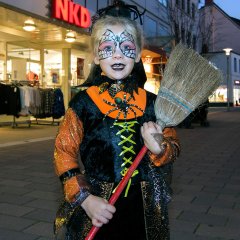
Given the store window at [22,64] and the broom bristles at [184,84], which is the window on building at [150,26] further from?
the broom bristles at [184,84]

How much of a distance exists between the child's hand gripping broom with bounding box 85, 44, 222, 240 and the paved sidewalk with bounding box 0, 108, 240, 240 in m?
2.01

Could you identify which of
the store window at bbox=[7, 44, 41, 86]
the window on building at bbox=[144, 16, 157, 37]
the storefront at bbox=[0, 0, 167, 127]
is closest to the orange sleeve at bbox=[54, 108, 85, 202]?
the storefront at bbox=[0, 0, 167, 127]

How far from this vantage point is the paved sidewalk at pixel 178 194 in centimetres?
381

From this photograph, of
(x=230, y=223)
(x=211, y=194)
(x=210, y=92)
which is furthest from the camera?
(x=211, y=194)

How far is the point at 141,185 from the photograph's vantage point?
Answer: 198 cm

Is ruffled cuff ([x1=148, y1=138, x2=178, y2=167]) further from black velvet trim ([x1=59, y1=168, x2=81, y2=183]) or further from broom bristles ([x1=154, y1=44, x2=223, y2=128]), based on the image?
black velvet trim ([x1=59, y1=168, x2=81, y2=183])

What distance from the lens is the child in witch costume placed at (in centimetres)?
189

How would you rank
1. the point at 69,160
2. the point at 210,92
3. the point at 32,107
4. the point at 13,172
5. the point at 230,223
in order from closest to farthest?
the point at 69,160 < the point at 210,92 < the point at 230,223 < the point at 13,172 < the point at 32,107

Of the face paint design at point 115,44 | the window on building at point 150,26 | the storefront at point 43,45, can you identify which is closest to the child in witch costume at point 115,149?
the face paint design at point 115,44

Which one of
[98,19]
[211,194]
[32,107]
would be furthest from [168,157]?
[32,107]

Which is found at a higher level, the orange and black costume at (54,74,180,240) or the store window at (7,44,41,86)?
the store window at (7,44,41,86)

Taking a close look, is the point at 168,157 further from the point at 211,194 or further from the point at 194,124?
the point at 194,124

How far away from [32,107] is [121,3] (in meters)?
11.5

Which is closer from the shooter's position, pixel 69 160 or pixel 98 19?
pixel 69 160
